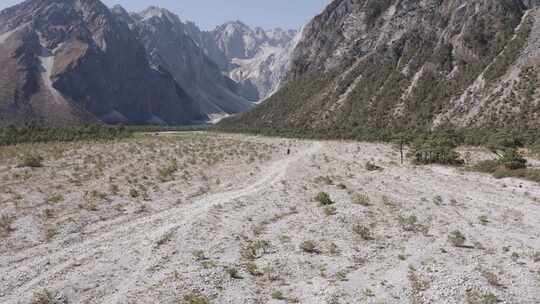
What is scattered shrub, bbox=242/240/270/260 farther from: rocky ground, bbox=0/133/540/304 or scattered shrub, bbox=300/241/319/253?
scattered shrub, bbox=300/241/319/253

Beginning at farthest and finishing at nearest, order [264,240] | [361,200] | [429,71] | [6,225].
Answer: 1. [429,71]
2. [361,200]
3. [6,225]
4. [264,240]

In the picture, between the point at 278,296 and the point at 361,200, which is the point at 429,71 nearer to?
the point at 361,200

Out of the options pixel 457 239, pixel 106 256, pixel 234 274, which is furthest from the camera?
pixel 457 239

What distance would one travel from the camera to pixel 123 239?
1988cm

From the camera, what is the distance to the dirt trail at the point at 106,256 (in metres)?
14.6

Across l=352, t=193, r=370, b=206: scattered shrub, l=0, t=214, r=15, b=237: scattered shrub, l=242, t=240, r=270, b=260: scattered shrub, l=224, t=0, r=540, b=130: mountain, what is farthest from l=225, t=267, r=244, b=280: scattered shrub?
l=224, t=0, r=540, b=130: mountain

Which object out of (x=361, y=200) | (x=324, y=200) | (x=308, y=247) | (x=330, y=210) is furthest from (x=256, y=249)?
(x=361, y=200)

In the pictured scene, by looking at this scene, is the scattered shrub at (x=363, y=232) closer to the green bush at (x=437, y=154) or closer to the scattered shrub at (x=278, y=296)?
the scattered shrub at (x=278, y=296)

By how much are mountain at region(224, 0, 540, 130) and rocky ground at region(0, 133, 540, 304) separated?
62.8 m

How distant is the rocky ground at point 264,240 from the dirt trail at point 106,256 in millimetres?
71

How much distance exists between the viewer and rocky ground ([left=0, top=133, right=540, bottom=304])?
14.3 metres

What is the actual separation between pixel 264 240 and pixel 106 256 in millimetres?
7317

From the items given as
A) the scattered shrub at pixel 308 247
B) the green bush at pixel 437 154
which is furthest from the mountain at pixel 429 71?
the scattered shrub at pixel 308 247

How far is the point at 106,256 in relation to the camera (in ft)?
57.0
